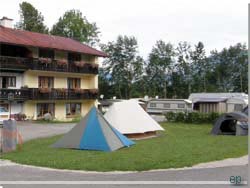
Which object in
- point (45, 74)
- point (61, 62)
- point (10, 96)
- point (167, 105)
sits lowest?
point (167, 105)

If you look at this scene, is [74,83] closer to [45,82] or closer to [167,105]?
[45,82]

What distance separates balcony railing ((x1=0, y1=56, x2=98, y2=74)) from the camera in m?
Result: 39.8

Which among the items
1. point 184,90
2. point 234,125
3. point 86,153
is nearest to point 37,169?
point 86,153

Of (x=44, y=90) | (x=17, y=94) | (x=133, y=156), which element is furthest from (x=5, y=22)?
(x=133, y=156)

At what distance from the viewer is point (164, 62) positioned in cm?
9656

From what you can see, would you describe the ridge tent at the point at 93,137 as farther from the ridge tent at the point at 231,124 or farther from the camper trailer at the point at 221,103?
the camper trailer at the point at 221,103

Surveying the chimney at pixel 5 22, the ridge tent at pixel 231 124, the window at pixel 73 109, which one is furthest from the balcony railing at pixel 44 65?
the ridge tent at pixel 231 124

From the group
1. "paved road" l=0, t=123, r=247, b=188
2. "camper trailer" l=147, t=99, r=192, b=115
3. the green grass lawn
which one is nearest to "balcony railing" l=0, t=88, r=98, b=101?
"camper trailer" l=147, t=99, r=192, b=115

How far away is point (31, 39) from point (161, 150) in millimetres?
31495

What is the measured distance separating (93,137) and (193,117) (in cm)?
2098

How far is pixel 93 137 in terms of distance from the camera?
1742 cm

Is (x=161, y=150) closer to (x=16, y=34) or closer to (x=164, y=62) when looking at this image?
(x=16, y=34)

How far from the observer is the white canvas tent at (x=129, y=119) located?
71.6 feet

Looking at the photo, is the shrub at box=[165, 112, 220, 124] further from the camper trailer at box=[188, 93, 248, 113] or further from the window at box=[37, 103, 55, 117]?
the camper trailer at box=[188, 93, 248, 113]
